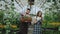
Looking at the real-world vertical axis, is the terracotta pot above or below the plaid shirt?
above

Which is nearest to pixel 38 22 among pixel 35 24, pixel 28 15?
pixel 35 24

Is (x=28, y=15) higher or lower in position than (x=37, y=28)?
higher

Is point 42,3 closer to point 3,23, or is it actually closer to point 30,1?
point 30,1

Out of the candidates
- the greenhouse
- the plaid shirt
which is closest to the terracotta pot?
the greenhouse

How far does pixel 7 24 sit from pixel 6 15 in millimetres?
128

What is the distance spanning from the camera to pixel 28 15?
286 inches

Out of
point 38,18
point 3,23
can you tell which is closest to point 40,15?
point 38,18

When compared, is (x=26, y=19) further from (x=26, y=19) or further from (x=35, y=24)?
(x=35, y=24)

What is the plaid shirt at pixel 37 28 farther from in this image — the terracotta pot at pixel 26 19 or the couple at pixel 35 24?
the terracotta pot at pixel 26 19

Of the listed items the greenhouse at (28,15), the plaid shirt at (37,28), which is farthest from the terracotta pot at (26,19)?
the plaid shirt at (37,28)

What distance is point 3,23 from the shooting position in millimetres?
7258

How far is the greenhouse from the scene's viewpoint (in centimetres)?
725

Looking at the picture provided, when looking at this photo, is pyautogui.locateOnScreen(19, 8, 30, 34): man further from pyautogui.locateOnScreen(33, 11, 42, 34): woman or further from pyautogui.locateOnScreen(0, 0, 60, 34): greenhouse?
pyautogui.locateOnScreen(33, 11, 42, 34): woman

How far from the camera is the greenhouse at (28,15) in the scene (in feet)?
23.8
